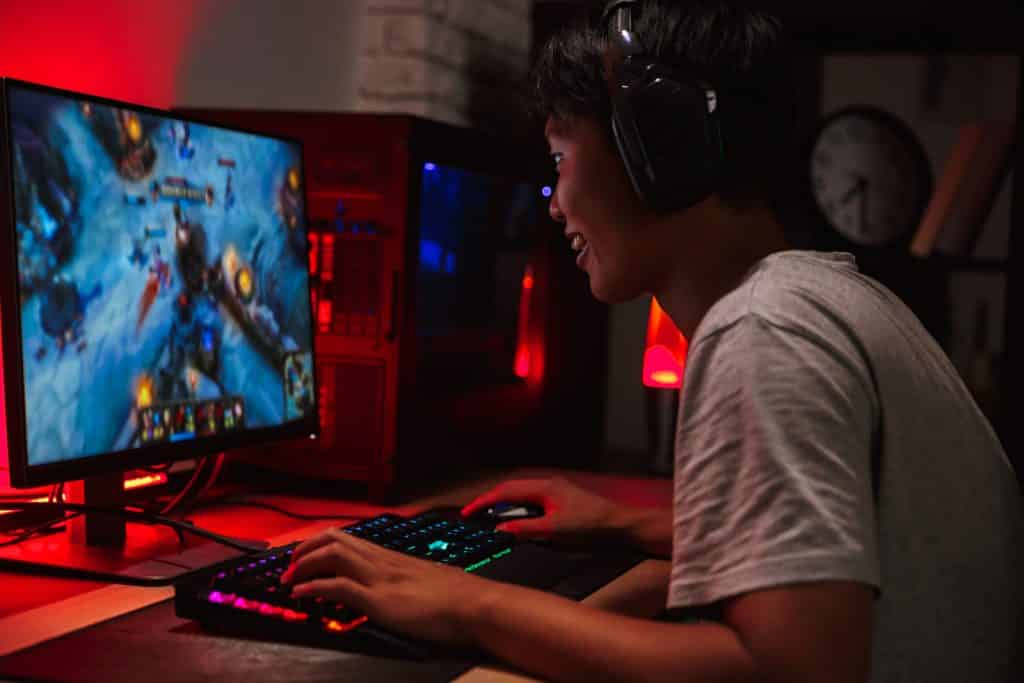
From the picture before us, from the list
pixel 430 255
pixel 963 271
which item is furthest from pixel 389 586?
pixel 963 271

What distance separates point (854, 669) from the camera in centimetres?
72

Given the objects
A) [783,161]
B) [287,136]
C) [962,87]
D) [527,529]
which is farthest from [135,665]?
[962,87]

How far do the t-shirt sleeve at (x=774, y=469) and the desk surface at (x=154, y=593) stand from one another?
0.57ft

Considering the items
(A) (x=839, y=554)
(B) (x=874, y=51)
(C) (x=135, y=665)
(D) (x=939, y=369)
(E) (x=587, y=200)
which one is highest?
(B) (x=874, y=51)

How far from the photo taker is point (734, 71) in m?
0.91

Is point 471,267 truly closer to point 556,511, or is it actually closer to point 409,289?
point 409,289

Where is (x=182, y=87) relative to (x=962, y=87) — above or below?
below

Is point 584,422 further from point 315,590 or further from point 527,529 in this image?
point 315,590

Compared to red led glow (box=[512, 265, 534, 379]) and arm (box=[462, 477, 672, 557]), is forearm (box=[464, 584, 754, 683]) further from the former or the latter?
red led glow (box=[512, 265, 534, 379])

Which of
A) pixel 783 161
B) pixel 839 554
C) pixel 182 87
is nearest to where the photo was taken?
pixel 839 554

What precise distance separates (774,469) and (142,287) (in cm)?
71

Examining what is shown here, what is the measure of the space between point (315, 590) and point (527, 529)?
35 centimetres

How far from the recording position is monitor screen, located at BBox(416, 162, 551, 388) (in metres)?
1.62

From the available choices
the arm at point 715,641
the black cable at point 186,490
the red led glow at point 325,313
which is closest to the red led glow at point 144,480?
the black cable at point 186,490
